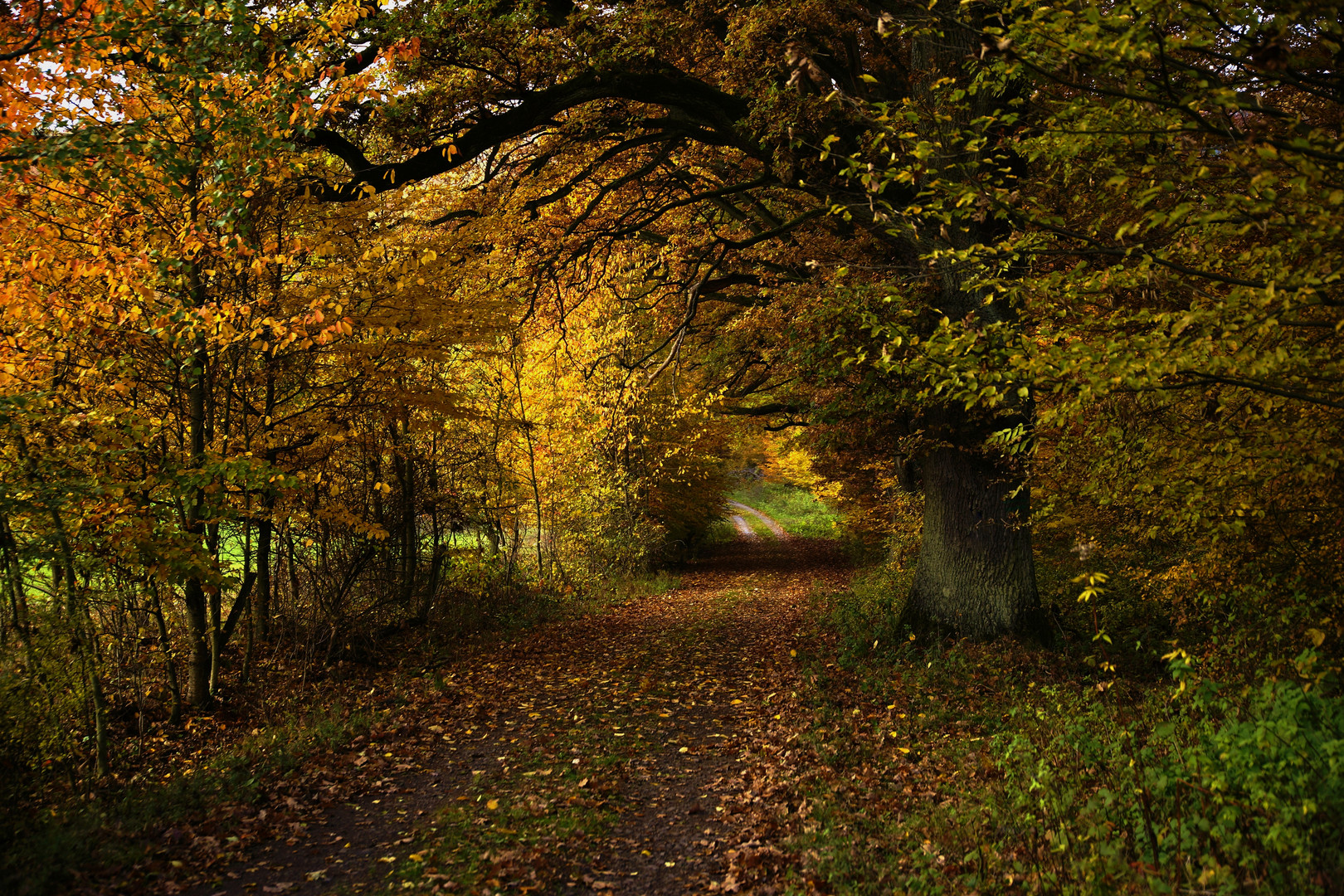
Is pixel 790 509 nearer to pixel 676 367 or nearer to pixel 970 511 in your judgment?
pixel 676 367

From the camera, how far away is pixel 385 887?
16.8 ft

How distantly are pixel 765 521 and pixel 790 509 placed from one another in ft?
23.2

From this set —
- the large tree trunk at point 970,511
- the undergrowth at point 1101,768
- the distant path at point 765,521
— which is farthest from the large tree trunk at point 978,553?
the distant path at point 765,521

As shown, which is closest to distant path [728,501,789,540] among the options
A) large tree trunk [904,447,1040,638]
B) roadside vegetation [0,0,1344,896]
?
roadside vegetation [0,0,1344,896]

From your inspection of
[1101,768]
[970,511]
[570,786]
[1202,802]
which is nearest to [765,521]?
[970,511]

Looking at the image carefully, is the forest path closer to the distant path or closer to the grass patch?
the grass patch

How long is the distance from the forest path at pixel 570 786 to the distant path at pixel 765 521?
3400cm

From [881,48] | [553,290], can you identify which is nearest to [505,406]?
[553,290]

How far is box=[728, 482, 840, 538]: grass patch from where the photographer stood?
4784cm

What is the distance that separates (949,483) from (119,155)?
9.21m

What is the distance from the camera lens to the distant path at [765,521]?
1894 inches

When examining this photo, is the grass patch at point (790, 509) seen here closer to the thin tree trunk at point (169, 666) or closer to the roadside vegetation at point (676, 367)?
the roadside vegetation at point (676, 367)

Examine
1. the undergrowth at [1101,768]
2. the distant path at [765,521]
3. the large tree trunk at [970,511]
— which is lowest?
the distant path at [765,521]

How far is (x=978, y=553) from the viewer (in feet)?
32.4
